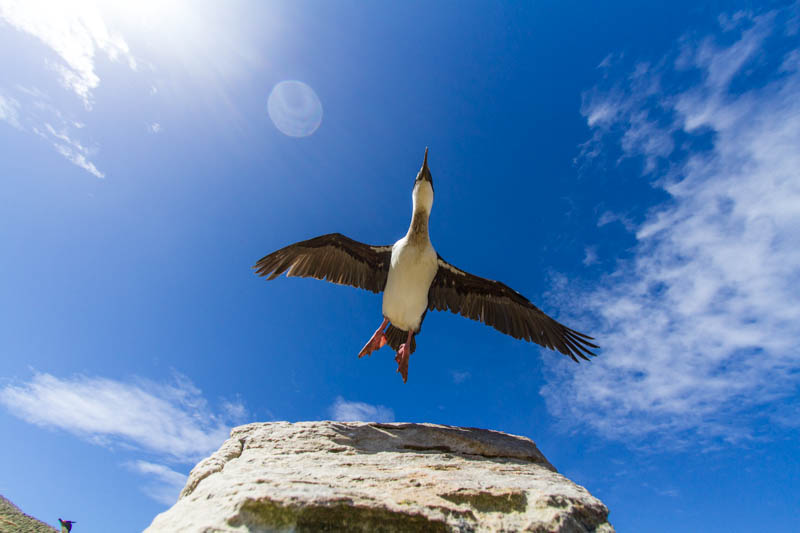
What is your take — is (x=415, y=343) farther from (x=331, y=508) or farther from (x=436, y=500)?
(x=331, y=508)

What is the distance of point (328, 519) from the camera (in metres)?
3.57

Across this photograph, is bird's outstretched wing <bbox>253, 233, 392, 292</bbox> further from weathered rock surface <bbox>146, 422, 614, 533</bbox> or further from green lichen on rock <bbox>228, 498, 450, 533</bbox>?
green lichen on rock <bbox>228, 498, 450, 533</bbox>

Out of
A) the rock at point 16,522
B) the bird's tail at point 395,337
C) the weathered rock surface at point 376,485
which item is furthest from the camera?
the rock at point 16,522

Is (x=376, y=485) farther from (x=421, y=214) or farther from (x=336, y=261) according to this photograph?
(x=336, y=261)

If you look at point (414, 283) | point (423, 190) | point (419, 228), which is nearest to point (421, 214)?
point (419, 228)

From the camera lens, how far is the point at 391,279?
8781mm

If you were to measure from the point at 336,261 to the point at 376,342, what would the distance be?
2.22 meters

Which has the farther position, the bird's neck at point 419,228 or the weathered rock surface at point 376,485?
the bird's neck at point 419,228

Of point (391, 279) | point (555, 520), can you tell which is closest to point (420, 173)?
point (391, 279)

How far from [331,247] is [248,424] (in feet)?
14.4

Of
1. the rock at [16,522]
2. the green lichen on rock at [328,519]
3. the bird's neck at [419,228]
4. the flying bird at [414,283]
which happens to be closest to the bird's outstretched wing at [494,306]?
the flying bird at [414,283]

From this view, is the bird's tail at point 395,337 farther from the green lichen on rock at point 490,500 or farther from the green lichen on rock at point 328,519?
the green lichen on rock at point 328,519

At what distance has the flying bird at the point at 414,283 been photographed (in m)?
8.59

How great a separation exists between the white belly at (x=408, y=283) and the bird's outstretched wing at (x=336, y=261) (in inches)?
23.2
